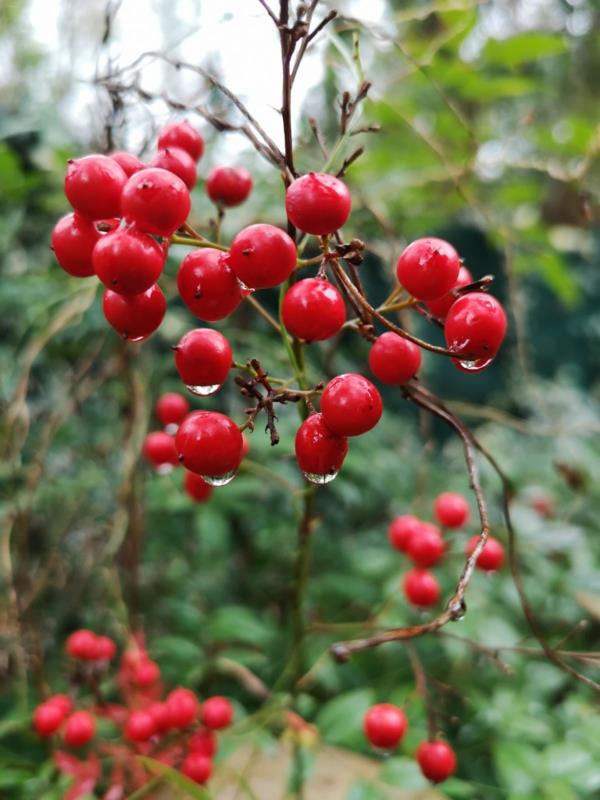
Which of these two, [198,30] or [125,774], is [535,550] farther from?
[198,30]

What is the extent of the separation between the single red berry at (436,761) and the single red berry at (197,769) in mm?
308

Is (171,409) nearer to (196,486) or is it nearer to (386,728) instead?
(196,486)

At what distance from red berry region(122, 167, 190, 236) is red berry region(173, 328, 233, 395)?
0.10m

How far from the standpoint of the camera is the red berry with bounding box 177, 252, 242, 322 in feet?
1.74

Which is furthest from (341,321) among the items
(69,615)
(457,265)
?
(69,615)

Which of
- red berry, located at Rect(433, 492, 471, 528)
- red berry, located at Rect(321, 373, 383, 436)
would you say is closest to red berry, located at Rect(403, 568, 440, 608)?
red berry, located at Rect(433, 492, 471, 528)

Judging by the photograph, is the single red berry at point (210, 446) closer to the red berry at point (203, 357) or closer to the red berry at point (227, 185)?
the red berry at point (203, 357)

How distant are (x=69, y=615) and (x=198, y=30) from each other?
1.38 m

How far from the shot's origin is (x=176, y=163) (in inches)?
24.1

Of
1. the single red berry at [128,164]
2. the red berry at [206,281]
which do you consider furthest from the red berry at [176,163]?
the red berry at [206,281]

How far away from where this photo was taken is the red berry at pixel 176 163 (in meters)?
0.60

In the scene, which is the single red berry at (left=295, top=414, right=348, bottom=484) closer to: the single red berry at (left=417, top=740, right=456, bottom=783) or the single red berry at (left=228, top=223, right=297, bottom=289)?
the single red berry at (left=228, top=223, right=297, bottom=289)

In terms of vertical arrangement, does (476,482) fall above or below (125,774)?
above

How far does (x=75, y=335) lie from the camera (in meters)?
1.44
